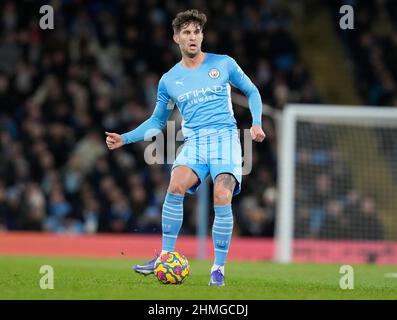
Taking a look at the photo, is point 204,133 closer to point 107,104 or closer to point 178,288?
point 178,288

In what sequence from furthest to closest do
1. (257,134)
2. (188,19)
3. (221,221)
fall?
1. (188,19)
2. (221,221)
3. (257,134)

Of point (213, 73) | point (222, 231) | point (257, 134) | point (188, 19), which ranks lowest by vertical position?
point (222, 231)

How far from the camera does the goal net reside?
1650 cm

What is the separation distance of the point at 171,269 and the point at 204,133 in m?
1.25

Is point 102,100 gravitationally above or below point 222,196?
above

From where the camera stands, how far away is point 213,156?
330 inches

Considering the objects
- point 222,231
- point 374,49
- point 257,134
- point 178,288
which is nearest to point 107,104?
point 374,49

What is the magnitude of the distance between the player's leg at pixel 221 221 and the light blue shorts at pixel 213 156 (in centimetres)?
9

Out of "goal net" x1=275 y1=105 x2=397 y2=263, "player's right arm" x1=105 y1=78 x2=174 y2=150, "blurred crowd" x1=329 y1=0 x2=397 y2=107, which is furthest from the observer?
"blurred crowd" x1=329 y1=0 x2=397 y2=107

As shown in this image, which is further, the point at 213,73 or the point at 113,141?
the point at 113,141

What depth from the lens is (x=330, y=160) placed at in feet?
56.0

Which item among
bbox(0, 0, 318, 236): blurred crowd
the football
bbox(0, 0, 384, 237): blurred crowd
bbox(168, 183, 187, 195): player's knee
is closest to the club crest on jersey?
bbox(168, 183, 187, 195): player's knee

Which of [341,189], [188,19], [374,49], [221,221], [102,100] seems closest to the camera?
[221,221]

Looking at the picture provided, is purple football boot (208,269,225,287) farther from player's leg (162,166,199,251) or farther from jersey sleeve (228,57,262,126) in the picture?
jersey sleeve (228,57,262,126)
